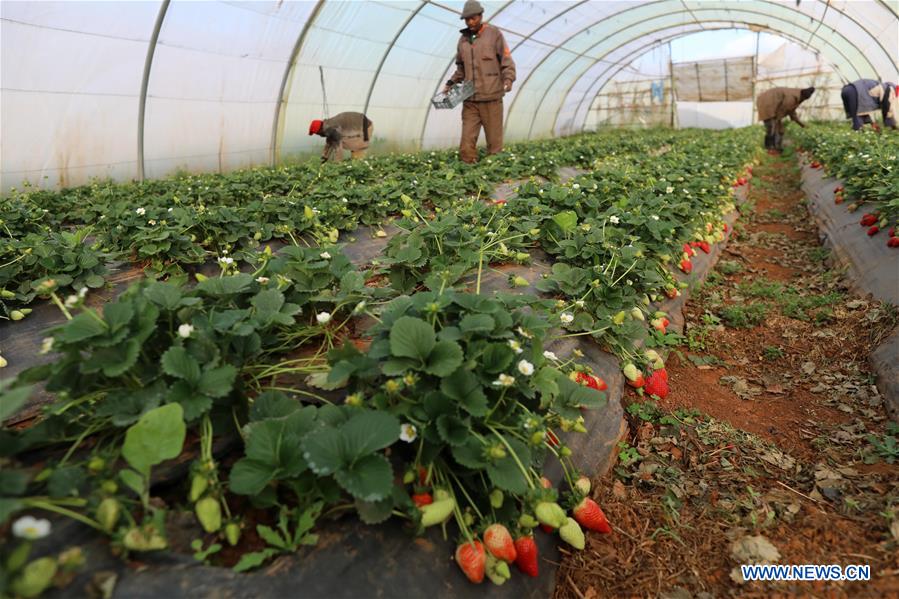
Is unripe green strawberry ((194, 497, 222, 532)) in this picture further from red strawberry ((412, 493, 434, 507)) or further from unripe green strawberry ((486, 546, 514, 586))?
unripe green strawberry ((486, 546, 514, 586))

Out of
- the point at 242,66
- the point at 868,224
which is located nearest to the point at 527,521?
the point at 868,224

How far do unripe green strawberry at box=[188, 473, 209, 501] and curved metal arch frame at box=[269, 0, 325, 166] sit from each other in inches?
343

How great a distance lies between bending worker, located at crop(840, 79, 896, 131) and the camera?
37.1 ft

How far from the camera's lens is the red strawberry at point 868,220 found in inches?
166

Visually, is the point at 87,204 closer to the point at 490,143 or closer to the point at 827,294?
the point at 490,143

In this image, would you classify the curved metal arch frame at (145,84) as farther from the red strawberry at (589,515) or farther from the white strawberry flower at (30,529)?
the red strawberry at (589,515)

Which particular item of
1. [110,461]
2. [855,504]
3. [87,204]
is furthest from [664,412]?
[87,204]

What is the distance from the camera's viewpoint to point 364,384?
170cm

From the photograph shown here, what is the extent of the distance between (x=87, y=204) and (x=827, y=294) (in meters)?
6.35

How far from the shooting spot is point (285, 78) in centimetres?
901

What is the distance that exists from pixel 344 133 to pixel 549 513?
9490mm

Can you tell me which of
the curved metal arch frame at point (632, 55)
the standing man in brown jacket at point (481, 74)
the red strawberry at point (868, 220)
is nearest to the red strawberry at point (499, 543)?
the red strawberry at point (868, 220)

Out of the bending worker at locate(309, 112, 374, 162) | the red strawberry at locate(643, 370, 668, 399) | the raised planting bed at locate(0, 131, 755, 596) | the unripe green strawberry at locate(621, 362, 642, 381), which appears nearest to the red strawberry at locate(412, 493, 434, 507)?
the raised planting bed at locate(0, 131, 755, 596)

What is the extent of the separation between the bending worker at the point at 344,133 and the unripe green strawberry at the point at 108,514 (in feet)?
28.4
